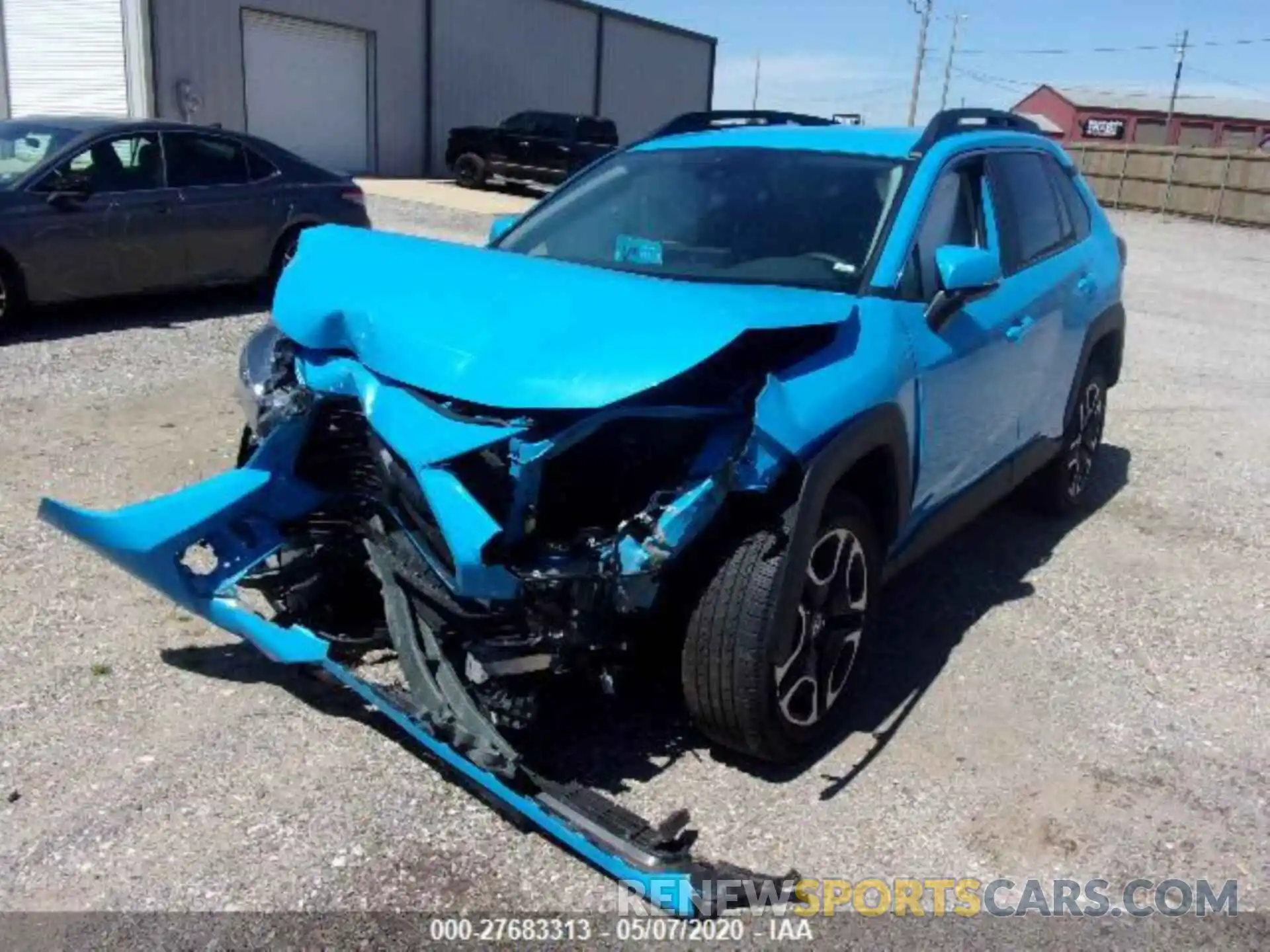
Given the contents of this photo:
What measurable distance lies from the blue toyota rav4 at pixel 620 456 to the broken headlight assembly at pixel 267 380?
0.02 metres

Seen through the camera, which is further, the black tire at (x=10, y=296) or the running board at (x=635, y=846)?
the black tire at (x=10, y=296)

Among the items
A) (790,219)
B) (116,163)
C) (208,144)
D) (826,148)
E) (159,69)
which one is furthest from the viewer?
(159,69)

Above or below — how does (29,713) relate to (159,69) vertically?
below

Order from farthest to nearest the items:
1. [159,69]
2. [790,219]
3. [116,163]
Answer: [159,69], [116,163], [790,219]

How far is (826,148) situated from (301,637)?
263 cm

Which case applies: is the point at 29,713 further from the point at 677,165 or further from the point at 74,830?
the point at 677,165

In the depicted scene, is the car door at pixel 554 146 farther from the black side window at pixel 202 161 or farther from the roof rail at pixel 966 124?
the roof rail at pixel 966 124

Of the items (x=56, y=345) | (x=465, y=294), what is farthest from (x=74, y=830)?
(x=56, y=345)

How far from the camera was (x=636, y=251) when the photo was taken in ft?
13.8

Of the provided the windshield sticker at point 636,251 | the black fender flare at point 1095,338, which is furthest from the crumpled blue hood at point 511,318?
the black fender flare at point 1095,338

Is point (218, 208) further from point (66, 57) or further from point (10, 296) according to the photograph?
point (66, 57)

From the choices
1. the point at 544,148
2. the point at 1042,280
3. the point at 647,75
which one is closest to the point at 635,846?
the point at 1042,280

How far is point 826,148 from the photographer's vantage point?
4.35 meters

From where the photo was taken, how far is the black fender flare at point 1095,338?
538 cm
